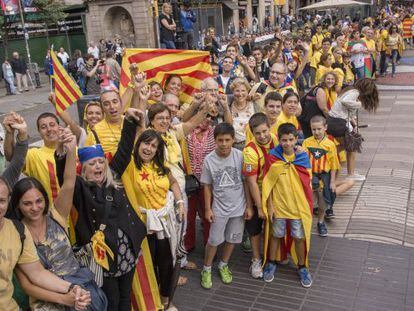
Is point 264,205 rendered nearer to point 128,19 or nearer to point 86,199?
point 86,199

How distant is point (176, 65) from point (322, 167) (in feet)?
7.69

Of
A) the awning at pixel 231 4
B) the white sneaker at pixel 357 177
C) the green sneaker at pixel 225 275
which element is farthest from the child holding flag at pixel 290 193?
the awning at pixel 231 4

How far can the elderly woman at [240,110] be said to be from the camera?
533 cm

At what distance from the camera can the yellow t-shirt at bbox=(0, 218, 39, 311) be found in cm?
273

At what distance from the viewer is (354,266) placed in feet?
16.0

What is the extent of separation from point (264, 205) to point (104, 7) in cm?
2857

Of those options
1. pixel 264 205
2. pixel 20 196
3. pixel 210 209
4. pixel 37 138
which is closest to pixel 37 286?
pixel 20 196

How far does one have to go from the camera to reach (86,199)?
3.35 meters

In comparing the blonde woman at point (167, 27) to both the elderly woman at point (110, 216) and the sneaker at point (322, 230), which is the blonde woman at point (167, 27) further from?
the elderly woman at point (110, 216)

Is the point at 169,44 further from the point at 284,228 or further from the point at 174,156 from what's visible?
the point at 284,228

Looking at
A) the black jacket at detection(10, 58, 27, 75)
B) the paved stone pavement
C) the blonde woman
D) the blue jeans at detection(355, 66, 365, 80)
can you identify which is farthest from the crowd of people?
the black jacket at detection(10, 58, 27, 75)

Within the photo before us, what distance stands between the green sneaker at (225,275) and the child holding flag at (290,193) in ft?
2.00

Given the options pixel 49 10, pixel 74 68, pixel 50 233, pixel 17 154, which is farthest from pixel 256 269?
pixel 49 10

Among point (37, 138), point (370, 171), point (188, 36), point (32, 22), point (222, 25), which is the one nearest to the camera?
point (370, 171)
